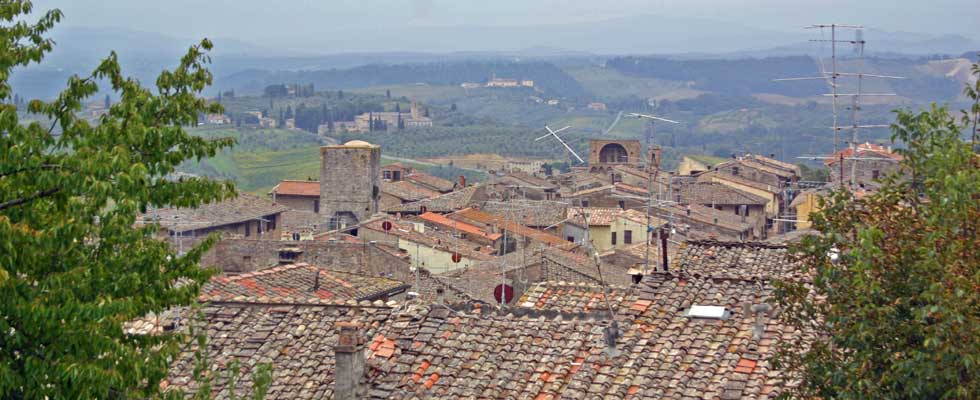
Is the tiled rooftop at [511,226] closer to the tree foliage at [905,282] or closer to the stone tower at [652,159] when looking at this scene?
the stone tower at [652,159]

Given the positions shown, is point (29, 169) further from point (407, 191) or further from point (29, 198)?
point (407, 191)

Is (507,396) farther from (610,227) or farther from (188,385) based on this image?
(610,227)

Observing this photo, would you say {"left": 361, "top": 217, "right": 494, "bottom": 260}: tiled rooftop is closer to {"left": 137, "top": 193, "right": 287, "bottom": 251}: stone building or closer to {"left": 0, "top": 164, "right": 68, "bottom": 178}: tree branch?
{"left": 137, "top": 193, "right": 287, "bottom": 251}: stone building

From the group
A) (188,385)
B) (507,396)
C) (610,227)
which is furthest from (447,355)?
(610,227)

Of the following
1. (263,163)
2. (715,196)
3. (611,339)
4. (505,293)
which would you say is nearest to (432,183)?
(715,196)

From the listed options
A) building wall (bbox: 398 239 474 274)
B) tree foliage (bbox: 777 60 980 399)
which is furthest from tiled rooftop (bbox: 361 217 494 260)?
tree foliage (bbox: 777 60 980 399)

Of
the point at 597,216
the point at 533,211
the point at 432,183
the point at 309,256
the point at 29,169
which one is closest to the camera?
the point at 29,169

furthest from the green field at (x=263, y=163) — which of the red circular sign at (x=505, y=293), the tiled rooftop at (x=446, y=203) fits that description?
the red circular sign at (x=505, y=293)
